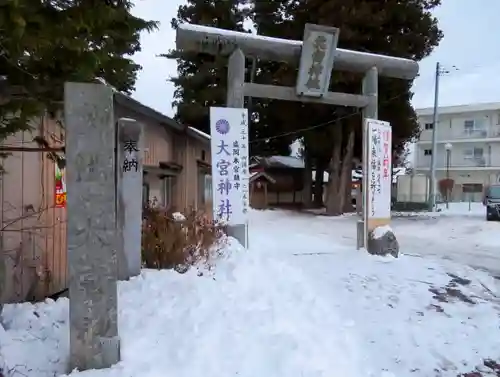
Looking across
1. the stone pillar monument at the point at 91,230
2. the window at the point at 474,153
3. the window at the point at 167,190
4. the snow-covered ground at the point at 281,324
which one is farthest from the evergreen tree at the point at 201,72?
the window at the point at 474,153

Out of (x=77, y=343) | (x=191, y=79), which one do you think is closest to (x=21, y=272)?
(x=77, y=343)

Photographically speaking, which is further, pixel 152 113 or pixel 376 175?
pixel 376 175

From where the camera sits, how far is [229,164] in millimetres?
9180

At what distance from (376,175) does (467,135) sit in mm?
34588

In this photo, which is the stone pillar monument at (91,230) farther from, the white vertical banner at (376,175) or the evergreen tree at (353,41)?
the evergreen tree at (353,41)

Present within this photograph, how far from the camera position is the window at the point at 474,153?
135 ft

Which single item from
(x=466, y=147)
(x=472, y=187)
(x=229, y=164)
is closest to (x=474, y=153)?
(x=466, y=147)

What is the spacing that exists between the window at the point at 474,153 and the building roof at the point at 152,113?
→ 33920 mm

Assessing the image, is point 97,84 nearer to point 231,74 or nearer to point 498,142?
point 231,74

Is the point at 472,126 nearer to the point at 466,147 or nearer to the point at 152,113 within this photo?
the point at 466,147

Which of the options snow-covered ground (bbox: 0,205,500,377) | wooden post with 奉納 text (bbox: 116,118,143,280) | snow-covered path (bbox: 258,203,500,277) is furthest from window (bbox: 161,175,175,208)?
wooden post with 奉納 text (bbox: 116,118,143,280)

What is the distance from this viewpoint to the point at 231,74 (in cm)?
962

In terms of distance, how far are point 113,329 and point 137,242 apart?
95.4 inches

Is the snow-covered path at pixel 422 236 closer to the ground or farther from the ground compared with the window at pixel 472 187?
closer to the ground
